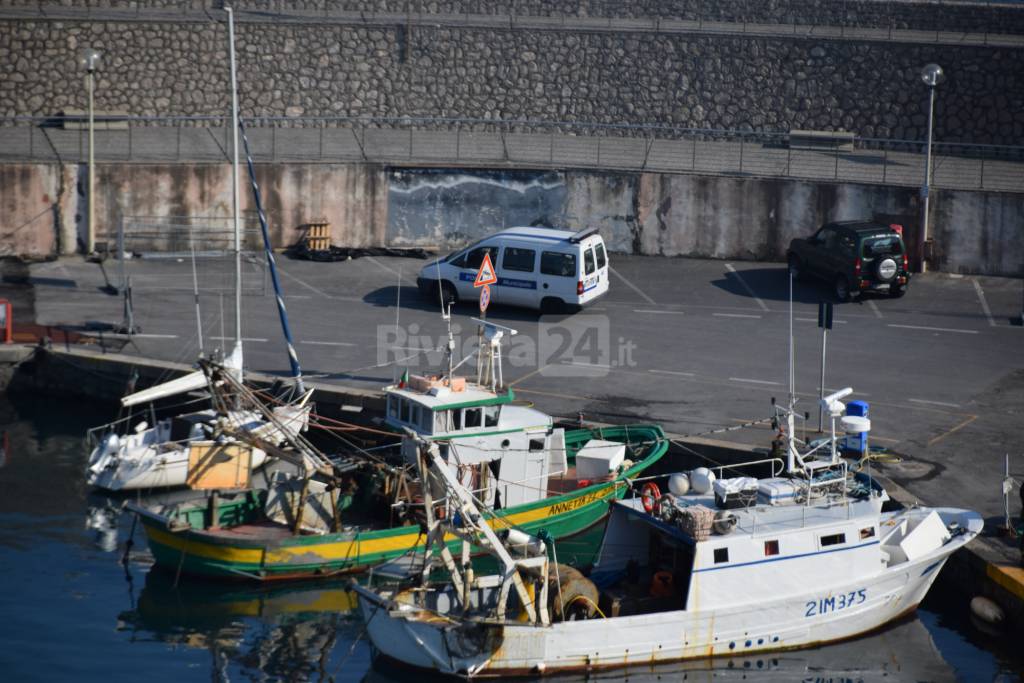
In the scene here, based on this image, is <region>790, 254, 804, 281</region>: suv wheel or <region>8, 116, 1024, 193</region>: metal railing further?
<region>8, 116, 1024, 193</region>: metal railing

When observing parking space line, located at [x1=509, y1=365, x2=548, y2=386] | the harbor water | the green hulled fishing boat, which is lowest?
the harbor water

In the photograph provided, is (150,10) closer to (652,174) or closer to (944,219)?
(652,174)

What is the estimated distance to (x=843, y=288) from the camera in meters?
33.7

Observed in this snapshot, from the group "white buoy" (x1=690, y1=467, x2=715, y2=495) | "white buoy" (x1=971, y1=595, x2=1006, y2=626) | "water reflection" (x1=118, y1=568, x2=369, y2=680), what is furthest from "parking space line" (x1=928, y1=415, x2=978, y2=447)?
"water reflection" (x1=118, y1=568, x2=369, y2=680)

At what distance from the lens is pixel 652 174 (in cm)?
3728

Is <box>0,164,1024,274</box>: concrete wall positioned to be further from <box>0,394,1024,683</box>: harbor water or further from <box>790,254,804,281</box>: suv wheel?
<box>0,394,1024,683</box>: harbor water

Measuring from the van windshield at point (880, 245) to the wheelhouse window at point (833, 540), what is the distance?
47.8ft

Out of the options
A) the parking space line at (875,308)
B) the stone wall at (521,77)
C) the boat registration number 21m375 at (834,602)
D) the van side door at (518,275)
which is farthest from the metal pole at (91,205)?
the boat registration number 21m375 at (834,602)

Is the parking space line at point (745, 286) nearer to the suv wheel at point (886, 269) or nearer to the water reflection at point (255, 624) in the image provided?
the suv wheel at point (886, 269)

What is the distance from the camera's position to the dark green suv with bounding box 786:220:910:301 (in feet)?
109

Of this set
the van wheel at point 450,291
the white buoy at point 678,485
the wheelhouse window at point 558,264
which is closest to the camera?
the white buoy at point 678,485

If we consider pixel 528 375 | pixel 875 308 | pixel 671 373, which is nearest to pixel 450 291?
pixel 528 375

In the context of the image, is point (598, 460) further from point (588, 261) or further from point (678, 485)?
point (588, 261)

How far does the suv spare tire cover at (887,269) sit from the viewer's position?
1305 inches
